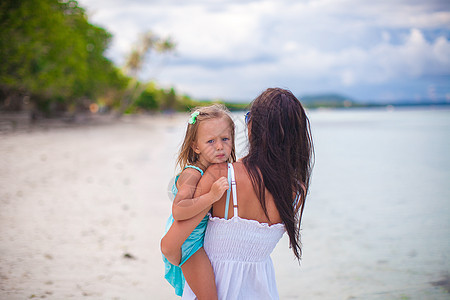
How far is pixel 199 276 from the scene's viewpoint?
5.10 feet

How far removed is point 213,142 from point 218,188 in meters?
0.28

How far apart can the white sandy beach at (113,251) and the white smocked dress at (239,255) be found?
53 centimetres

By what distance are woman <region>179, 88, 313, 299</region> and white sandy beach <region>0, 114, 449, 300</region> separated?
505 mm

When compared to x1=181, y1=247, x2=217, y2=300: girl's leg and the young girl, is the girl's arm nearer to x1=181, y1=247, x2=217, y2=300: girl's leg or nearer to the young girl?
the young girl

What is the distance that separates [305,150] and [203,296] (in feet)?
2.36

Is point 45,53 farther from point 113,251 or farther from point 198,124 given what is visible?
point 198,124

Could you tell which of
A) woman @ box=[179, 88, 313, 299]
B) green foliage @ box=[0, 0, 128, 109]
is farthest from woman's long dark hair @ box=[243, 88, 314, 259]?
green foliage @ box=[0, 0, 128, 109]

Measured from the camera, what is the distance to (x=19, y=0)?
54.7ft

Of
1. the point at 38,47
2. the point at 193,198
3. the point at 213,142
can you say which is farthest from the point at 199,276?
the point at 38,47

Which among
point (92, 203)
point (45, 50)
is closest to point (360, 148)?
point (45, 50)

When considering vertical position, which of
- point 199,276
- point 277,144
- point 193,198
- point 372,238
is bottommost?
point 372,238

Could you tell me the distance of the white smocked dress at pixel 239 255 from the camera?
1539 millimetres

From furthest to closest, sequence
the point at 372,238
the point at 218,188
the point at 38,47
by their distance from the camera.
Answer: the point at 38,47 → the point at 372,238 → the point at 218,188

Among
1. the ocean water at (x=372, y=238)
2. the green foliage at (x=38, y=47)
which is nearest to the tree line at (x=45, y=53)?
the green foliage at (x=38, y=47)
